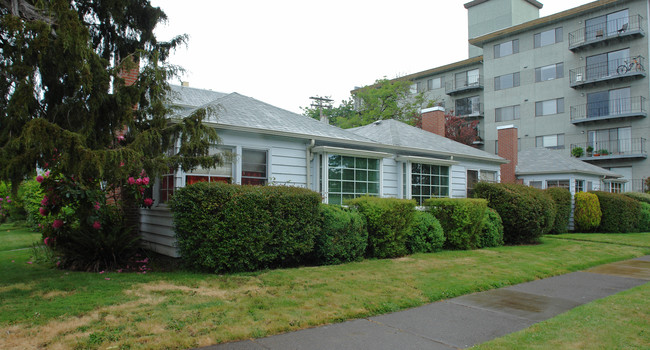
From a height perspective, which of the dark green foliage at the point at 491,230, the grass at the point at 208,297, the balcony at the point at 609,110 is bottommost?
the grass at the point at 208,297

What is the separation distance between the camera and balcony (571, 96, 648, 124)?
29328mm

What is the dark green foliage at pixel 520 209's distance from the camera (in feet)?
44.3

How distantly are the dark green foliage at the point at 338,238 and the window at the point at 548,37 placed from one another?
108ft

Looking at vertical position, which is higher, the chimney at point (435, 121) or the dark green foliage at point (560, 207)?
the chimney at point (435, 121)

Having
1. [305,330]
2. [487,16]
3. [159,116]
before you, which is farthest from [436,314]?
[487,16]

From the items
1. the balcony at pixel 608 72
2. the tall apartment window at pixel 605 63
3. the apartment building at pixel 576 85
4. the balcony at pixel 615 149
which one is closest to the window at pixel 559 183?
the apartment building at pixel 576 85

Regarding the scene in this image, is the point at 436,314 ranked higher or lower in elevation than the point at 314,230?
lower

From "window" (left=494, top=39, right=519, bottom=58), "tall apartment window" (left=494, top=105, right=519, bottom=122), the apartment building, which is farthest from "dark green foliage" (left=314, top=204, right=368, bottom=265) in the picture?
"window" (left=494, top=39, right=519, bottom=58)

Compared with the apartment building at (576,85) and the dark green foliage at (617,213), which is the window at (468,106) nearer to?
the apartment building at (576,85)

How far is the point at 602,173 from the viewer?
76.7ft

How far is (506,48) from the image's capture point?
3716cm

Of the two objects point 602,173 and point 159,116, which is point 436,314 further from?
point 602,173

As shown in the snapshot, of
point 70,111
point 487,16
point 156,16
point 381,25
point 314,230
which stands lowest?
point 314,230

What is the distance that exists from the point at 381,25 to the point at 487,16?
119 feet
